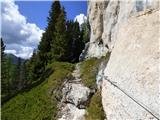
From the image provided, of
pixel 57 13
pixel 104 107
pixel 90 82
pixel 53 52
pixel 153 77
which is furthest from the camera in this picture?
pixel 57 13

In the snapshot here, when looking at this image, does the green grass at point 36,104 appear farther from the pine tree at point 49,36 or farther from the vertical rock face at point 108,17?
the pine tree at point 49,36

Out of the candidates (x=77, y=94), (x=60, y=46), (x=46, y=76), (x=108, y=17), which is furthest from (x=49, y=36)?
(x=77, y=94)

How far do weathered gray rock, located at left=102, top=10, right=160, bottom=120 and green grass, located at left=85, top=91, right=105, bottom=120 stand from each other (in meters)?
0.61

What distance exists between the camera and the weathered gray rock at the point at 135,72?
1518 centimetres

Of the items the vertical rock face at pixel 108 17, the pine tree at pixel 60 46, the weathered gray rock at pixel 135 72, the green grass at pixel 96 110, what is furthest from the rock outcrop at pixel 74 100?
the pine tree at pixel 60 46

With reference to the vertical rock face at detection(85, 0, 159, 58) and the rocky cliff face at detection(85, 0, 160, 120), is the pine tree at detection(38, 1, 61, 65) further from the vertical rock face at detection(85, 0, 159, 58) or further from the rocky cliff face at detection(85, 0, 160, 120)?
the rocky cliff face at detection(85, 0, 160, 120)

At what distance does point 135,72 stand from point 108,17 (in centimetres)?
1835

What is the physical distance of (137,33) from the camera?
18.2 m

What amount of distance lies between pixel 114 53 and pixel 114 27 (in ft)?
40.0

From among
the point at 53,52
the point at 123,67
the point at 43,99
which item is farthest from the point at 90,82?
the point at 53,52

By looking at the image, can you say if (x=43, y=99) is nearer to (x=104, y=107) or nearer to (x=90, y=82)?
(x=90, y=82)

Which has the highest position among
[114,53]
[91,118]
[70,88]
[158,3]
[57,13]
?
[57,13]

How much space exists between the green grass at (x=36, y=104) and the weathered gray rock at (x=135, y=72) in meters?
7.29

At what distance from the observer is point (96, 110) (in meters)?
20.2
